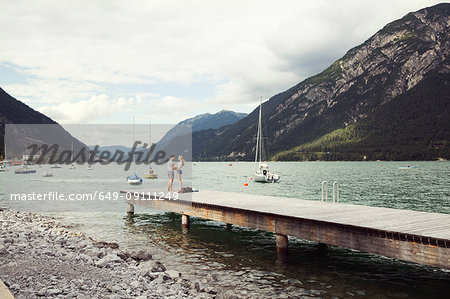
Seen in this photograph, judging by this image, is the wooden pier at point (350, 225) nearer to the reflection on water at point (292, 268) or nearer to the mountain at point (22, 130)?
the reflection on water at point (292, 268)

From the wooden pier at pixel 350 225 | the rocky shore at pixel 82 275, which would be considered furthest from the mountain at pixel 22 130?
the rocky shore at pixel 82 275

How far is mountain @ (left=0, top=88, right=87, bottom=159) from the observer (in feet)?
342

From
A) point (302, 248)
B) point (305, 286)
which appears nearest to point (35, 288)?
point (305, 286)

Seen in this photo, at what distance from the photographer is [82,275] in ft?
27.9

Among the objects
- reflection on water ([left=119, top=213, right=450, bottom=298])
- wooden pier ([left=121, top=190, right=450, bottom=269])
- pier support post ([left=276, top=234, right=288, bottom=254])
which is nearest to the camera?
wooden pier ([left=121, top=190, right=450, bottom=269])

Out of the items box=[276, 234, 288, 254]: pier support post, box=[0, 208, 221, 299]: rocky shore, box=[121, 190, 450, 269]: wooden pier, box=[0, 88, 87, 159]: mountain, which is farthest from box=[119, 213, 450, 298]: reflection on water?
box=[0, 88, 87, 159]: mountain

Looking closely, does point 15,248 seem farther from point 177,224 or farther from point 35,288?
point 177,224

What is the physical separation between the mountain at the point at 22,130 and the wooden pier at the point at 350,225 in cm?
8604

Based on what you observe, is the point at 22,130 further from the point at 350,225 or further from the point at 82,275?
the point at 350,225

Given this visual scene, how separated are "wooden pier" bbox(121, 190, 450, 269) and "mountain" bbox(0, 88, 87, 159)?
282 feet

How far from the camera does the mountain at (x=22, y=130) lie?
10426 cm

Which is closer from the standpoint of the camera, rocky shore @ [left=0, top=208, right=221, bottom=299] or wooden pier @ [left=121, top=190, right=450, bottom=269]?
rocky shore @ [left=0, top=208, right=221, bottom=299]

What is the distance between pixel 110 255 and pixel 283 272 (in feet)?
19.3

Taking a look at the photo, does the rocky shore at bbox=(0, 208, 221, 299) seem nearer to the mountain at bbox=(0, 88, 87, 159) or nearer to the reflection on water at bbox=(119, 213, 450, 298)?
the reflection on water at bbox=(119, 213, 450, 298)
